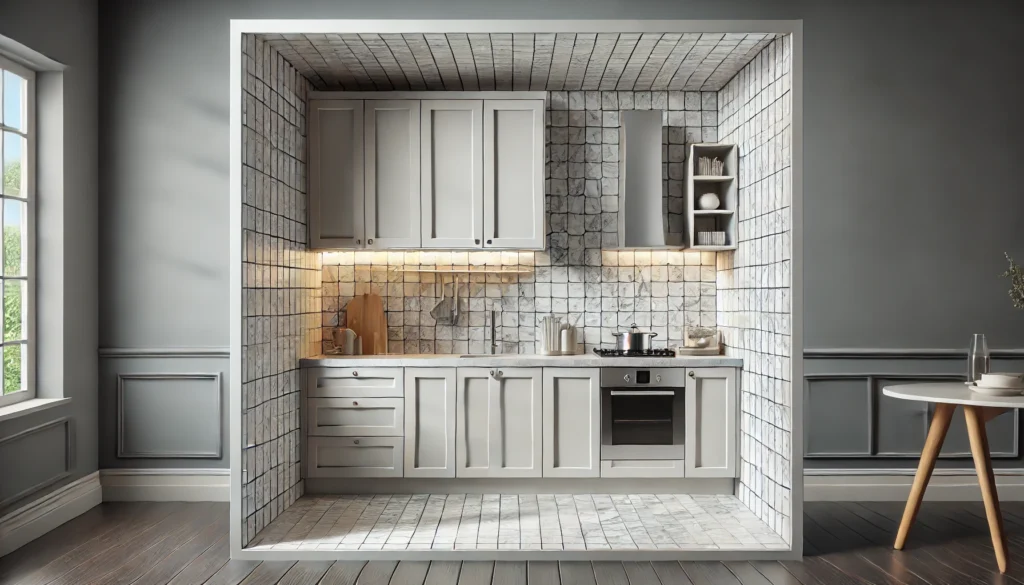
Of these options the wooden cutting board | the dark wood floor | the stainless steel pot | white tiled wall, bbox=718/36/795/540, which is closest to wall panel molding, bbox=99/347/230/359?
the wooden cutting board

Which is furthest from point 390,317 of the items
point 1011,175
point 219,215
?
point 1011,175

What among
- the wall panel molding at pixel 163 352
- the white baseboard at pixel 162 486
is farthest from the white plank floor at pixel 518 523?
the wall panel molding at pixel 163 352

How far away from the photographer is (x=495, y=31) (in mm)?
3482

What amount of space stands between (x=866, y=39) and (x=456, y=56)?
2.48 meters

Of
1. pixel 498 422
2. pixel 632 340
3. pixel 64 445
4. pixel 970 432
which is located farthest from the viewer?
pixel 632 340

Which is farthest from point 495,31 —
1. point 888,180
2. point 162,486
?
point 162,486

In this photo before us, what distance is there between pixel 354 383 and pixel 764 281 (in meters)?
2.36

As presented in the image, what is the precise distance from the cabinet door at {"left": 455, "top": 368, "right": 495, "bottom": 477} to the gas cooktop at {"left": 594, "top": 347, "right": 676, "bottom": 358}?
0.74m

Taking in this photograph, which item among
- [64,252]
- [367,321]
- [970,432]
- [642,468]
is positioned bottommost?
[642,468]

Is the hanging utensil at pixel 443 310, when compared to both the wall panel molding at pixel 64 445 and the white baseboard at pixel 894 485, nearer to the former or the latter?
the wall panel molding at pixel 64 445

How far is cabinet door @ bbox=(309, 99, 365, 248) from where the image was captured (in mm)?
4488

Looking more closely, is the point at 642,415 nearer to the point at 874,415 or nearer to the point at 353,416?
the point at 874,415

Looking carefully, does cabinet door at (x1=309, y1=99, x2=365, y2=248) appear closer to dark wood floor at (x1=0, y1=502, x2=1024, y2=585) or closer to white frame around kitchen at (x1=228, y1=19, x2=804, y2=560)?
white frame around kitchen at (x1=228, y1=19, x2=804, y2=560)

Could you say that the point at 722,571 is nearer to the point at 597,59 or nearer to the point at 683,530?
the point at 683,530
